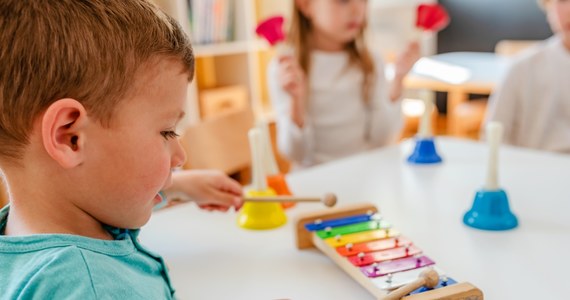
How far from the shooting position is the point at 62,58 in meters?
0.49

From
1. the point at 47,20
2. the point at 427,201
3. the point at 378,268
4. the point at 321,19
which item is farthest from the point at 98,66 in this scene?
the point at 321,19

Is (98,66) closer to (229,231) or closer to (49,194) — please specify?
Answer: (49,194)

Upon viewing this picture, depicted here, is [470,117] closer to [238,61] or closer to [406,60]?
[238,61]

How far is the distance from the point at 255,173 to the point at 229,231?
0.12m

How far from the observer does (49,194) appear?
0.54m

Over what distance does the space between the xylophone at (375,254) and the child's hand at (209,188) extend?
0.14m

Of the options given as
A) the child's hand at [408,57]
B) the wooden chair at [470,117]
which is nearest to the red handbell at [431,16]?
the child's hand at [408,57]

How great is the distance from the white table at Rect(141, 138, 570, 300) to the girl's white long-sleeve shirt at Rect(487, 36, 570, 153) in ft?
1.31

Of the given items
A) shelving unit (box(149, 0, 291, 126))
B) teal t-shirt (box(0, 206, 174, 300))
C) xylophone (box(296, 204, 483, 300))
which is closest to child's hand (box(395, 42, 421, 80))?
xylophone (box(296, 204, 483, 300))

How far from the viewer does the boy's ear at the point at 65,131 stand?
0.49 metres

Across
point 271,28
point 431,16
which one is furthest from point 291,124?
point 431,16

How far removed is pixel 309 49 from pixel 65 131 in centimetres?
120

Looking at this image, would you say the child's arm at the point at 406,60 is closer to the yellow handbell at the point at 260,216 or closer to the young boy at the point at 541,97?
the young boy at the point at 541,97

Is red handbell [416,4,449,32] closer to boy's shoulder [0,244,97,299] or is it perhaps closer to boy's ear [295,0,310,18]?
boy's ear [295,0,310,18]
